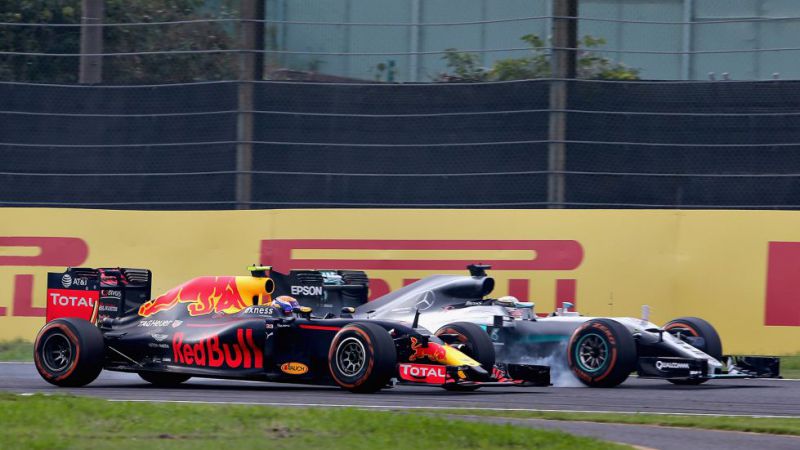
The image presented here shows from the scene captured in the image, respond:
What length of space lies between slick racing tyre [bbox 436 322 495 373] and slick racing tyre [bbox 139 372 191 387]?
261 cm

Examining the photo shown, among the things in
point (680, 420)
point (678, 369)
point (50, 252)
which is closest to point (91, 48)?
point (50, 252)

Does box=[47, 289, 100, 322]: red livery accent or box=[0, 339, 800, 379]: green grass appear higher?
box=[47, 289, 100, 322]: red livery accent

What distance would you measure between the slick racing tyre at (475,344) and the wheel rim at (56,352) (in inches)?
136

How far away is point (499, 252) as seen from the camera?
15477 millimetres

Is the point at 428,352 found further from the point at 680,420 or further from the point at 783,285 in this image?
the point at 783,285

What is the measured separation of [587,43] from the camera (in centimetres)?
1678

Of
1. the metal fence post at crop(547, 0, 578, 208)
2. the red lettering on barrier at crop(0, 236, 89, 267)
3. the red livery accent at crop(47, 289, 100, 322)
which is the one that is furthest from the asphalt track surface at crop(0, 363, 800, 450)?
the metal fence post at crop(547, 0, 578, 208)

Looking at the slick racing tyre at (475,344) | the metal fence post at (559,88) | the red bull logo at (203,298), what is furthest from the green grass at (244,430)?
the metal fence post at (559,88)

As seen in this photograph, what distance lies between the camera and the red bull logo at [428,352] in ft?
37.4

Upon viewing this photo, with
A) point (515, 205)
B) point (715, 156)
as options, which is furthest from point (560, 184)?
point (715, 156)

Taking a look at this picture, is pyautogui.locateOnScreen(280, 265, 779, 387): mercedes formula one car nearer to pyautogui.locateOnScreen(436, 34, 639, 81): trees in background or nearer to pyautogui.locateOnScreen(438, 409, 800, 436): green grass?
pyautogui.locateOnScreen(438, 409, 800, 436): green grass

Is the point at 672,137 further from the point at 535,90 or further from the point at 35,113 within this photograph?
the point at 35,113

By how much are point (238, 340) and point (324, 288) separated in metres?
1.54

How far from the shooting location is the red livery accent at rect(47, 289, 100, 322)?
1294cm
